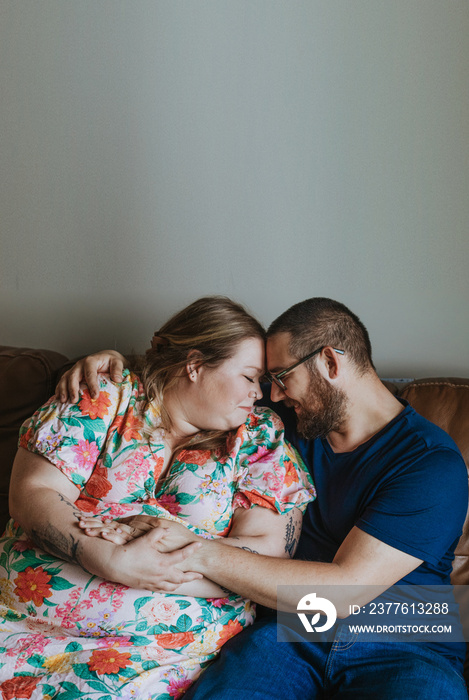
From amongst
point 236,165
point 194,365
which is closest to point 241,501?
point 194,365

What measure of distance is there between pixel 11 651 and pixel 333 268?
1.43 meters

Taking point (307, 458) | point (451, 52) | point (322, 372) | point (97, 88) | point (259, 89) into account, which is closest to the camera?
point (322, 372)

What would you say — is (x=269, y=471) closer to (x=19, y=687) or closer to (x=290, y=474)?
(x=290, y=474)

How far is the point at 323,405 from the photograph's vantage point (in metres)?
1.57

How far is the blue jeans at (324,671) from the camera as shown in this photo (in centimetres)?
127

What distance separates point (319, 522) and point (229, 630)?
36 cm

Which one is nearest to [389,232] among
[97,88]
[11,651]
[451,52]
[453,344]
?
[453,344]

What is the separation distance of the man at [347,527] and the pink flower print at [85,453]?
30 centimetres

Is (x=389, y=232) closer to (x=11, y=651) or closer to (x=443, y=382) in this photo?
(x=443, y=382)

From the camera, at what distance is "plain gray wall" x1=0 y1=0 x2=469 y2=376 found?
195cm

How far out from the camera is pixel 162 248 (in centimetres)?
217

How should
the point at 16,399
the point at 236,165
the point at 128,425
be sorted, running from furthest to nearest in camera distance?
the point at 236,165 < the point at 16,399 < the point at 128,425

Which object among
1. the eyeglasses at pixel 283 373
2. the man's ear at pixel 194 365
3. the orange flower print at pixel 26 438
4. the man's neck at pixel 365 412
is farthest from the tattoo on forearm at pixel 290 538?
the orange flower print at pixel 26 438

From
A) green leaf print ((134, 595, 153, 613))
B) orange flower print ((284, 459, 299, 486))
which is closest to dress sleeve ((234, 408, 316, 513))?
orange flower print ((284, 459, 299, 486))
